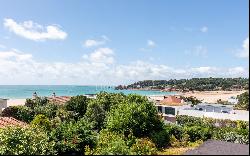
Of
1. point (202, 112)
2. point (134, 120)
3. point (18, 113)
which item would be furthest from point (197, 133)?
point (18, 113)

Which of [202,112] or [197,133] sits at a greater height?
[202,112]

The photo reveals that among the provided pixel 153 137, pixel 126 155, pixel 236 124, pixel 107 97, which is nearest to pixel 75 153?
pixel 153 137

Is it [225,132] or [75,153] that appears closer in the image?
[75,153]

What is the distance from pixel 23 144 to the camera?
27625 millimetres

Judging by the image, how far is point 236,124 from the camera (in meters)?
49.9

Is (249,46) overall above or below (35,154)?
above

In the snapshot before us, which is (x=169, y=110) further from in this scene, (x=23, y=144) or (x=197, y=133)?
(x=23, y=144)

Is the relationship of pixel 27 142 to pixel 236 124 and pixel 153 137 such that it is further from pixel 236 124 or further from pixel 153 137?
pixel 236 124

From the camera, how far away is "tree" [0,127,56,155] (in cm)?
2714

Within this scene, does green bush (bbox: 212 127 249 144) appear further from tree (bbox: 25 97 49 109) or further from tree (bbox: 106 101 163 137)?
tree (bbox: 25 97 49 109)

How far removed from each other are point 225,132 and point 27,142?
24.4 metres

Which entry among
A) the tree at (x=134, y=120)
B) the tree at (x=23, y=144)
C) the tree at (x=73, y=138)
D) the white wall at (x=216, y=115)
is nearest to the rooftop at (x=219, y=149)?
the tree at (x=23, y=144)

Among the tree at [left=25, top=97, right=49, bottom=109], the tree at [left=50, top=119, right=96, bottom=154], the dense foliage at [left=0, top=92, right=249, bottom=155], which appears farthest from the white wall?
the tree at [left=25, top=97, right=49, bottom=109]

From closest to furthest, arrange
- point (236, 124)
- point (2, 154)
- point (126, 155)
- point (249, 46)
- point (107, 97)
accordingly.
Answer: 1. point (249, 46)
2. point (126, 155)
3. point (2, 154)
4. point (236, 124)
5. point (107, 97)
